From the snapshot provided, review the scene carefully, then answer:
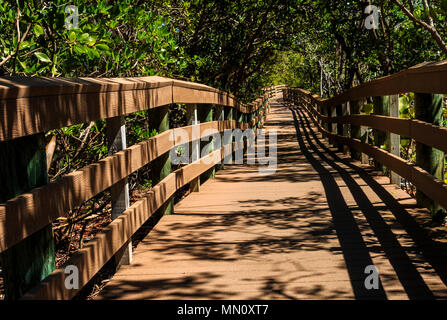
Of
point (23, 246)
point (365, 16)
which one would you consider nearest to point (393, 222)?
point (23, 246)

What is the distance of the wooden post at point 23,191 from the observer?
7.61 feet

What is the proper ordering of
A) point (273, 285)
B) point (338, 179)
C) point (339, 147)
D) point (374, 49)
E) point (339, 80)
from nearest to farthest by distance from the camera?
point (273, 285), point (338, 179), point (374, 49), point (339, 147), point (339, 80)

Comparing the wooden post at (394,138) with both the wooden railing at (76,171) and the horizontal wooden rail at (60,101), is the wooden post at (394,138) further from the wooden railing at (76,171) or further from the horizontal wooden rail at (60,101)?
the horizontal wooden rail at (60,101)

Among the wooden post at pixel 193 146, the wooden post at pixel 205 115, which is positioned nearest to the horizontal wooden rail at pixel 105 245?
the wooden post at pixel 193 146

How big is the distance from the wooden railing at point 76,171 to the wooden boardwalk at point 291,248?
34 cm

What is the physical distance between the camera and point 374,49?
33.7ft

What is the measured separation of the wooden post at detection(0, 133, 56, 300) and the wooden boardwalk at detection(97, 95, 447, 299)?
3.27 ft

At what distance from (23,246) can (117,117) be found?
1520 mm

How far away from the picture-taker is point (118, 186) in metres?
3.85

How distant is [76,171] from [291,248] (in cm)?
183

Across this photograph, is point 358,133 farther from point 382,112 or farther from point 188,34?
point 188,34

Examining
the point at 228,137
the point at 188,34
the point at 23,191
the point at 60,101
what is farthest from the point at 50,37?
the point at 188,34

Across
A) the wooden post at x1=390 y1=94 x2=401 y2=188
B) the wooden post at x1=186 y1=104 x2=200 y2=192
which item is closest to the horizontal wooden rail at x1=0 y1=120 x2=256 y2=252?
the wooden post at x1=186 y1=104 x2=200 y2=192

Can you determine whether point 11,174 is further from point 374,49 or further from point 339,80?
point 339,80
